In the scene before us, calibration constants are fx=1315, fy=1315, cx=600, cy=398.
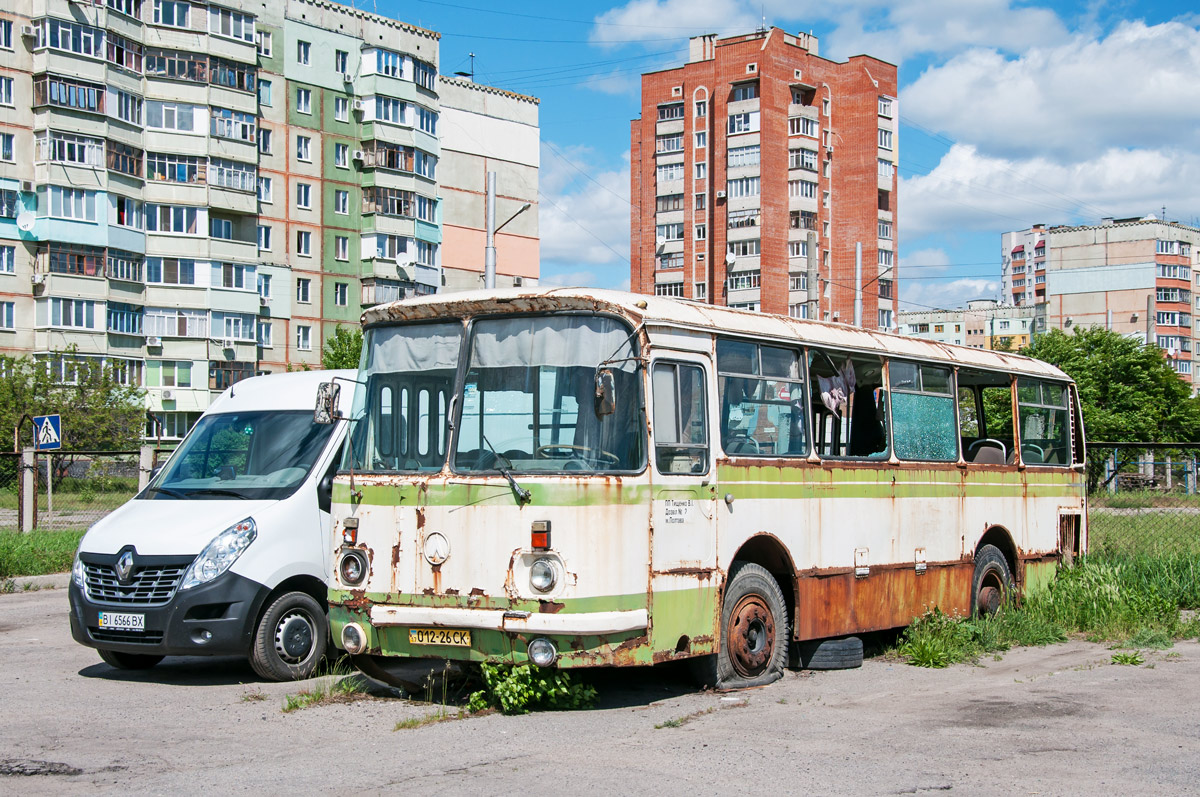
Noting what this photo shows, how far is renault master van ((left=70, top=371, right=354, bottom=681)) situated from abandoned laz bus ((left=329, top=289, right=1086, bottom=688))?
1.20 m

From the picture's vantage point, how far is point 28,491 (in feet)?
76.2

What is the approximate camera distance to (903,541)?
483 inches

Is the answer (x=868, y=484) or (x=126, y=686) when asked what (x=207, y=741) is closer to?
(x=126, y=686)

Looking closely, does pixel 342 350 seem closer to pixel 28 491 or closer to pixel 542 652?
pixel 28 491

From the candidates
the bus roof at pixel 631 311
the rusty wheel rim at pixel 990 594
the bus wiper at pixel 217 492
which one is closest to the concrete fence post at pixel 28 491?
the bus wiper at pixel 217 492

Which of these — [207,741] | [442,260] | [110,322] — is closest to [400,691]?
[207,741]

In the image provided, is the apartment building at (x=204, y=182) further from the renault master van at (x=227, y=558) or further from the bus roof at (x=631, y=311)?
the bus roof at (x=631, y=311)

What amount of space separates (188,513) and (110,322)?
52.9 meters

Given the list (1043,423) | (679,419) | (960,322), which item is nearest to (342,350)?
(1043,423)

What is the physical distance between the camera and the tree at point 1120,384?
2255 inches

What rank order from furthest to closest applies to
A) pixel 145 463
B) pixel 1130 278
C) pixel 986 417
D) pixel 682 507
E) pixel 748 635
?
1. pixel 1130 278
2. pixel 145 463
3. pixel 986 417
4. pixel 748 635
5. pixel 682 507

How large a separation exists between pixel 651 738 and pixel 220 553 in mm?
4021

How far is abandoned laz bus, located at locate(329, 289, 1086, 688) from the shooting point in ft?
28.3

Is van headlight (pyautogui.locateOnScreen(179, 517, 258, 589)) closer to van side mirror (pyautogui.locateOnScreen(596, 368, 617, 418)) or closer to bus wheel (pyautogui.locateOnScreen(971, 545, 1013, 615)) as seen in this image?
van side mirror (pyautogui.locateOnScreen(596, 368, 617, 418))
